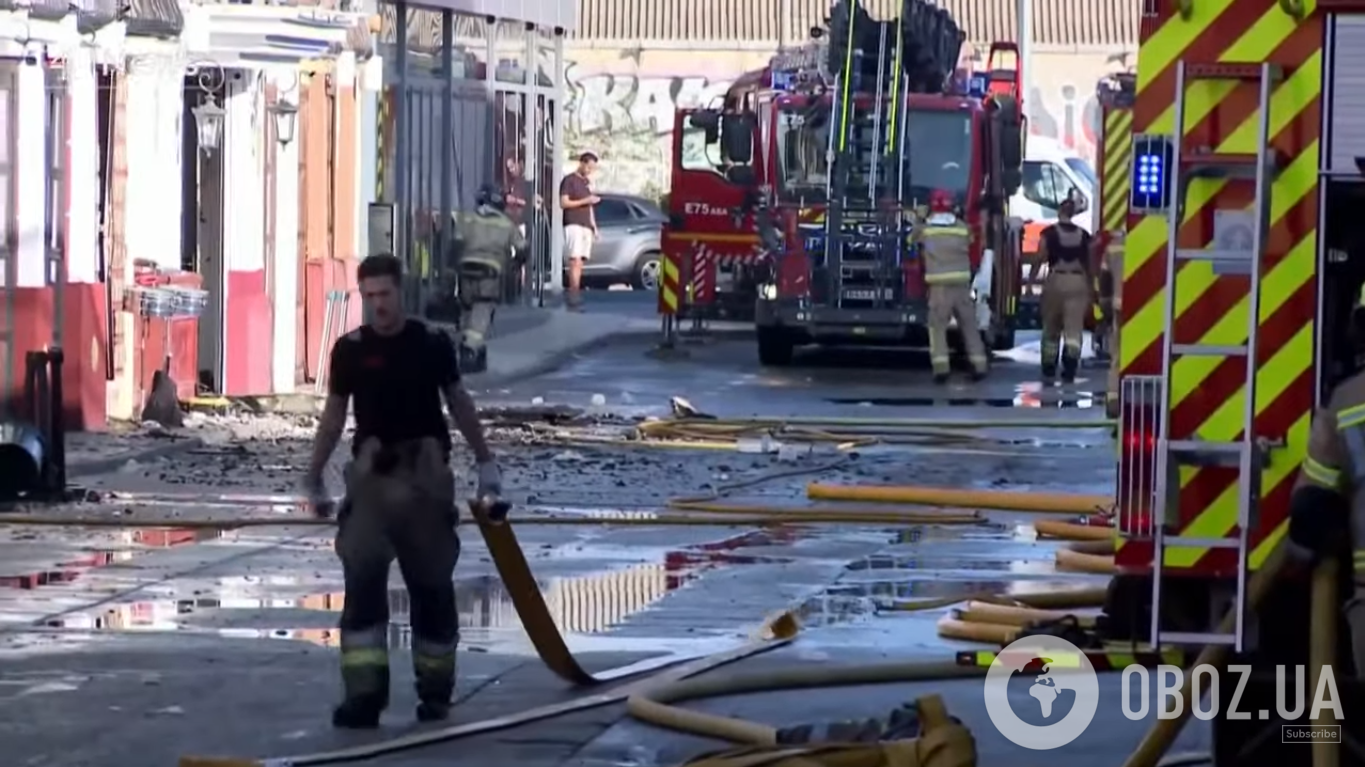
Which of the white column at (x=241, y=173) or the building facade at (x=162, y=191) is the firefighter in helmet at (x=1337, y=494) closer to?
the building facade at (x=162, y=191)

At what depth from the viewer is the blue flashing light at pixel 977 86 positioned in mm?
29297

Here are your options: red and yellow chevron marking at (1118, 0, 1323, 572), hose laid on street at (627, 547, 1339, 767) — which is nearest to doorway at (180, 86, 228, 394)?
hose laid on street at (627, 547, 1339, 767)

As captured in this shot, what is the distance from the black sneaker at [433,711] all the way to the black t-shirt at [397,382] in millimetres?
858

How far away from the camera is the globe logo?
938 centimetres

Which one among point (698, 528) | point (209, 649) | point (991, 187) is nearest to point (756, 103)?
point (991, 187)

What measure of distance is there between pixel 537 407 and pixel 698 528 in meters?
7.40

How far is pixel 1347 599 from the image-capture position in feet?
23.2

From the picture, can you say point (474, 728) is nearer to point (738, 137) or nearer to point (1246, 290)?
point (1246, 290)

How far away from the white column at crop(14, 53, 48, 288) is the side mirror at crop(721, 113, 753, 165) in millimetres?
10684

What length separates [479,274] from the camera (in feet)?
87.0

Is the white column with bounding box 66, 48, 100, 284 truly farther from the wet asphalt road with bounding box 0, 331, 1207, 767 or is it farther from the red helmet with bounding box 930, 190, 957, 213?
the red helmet with bounding box 930, 190, 957, 213

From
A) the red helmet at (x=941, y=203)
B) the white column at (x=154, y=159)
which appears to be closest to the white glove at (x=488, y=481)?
the white column at (x=154, y=159)

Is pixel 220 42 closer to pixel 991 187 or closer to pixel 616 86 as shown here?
pixel 991 187

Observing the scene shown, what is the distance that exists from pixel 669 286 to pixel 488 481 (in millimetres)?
20184
